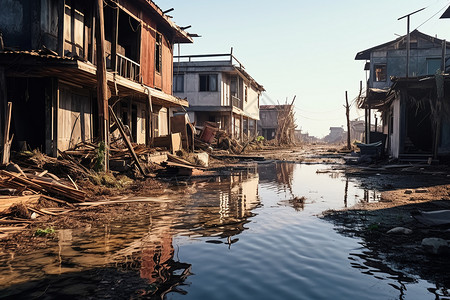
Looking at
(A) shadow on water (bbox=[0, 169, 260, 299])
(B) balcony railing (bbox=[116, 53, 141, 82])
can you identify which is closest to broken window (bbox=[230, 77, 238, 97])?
(B) balcony railing (bbox=[116, 53, 141, 82])

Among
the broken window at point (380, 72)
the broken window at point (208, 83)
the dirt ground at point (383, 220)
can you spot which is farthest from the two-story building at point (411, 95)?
the broken window at point (208, 83)

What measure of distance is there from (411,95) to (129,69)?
13.5 meters

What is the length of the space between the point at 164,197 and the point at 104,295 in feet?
18.1

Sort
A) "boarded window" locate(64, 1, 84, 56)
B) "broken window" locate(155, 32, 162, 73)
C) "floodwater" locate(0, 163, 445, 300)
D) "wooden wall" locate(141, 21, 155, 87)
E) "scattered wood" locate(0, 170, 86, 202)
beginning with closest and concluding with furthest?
"floodwater" locate(0, 163, 445, 300)
"scattered wood" locate(0, 170, 86, 202)
"boarded window" locate(64, 1, 84, 56)
"wooden wall" locate(141, 21, 155, 87)
"broken window" locate(155, 32, 162, 73)

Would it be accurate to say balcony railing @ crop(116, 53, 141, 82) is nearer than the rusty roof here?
Yes

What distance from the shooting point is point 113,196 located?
8.66 m

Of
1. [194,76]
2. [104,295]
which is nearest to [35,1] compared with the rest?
[104,295]

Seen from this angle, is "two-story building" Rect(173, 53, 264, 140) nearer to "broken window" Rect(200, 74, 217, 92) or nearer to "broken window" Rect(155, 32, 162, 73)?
"broken window" Rect(200, 74, 217, 92)

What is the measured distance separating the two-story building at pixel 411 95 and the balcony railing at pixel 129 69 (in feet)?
36.3

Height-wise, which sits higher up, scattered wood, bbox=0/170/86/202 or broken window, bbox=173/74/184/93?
broken window, bbox=173/74/184/93

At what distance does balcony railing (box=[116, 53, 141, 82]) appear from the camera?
13.8 m

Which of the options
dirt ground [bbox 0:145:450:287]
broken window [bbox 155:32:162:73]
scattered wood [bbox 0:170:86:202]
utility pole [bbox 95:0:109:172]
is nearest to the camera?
dirt ground [bbox 0:145:450:287]

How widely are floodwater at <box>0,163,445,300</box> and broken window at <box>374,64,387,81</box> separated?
27.1 meters

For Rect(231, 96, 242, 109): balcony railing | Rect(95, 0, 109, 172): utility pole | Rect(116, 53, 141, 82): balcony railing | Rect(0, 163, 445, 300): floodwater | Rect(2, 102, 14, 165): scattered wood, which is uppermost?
Rect(231, 96, 242, 109): balcony railing
